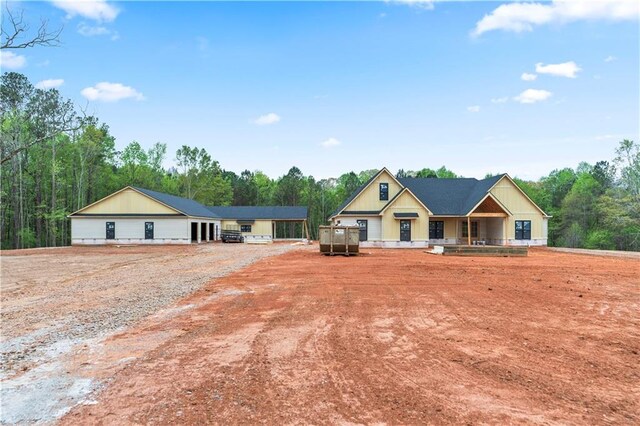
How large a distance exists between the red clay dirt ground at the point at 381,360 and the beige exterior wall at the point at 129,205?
29.5 metres

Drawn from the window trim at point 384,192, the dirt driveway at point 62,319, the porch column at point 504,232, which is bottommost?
the dirt driveway at point 62,319

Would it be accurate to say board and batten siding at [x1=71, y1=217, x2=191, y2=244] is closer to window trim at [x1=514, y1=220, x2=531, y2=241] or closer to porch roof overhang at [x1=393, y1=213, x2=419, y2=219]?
porch roof overhang at [x1=393, y1=213, x2=419, y2=219]

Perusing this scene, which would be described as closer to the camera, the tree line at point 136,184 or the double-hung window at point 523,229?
the double-hung window at point 523,229

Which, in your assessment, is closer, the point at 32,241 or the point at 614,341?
the point at 614,341

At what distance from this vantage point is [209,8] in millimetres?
17000

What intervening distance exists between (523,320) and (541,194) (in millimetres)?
65275

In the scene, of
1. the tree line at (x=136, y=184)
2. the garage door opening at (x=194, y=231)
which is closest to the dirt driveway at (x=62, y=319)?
the tree line at (x=136, y=184)

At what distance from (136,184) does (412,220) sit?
44144 millimetres

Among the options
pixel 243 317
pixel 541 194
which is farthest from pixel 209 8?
pixel 541 194

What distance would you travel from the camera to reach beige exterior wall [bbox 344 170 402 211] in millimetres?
30359

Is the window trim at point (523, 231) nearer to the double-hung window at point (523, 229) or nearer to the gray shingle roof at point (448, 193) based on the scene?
the double-hung window at point (523, 229)

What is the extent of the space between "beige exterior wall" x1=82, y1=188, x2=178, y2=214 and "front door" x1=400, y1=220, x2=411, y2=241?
21.3 m

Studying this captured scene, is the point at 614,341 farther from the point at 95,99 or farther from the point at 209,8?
the point at 209,8

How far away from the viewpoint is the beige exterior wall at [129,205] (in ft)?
118
